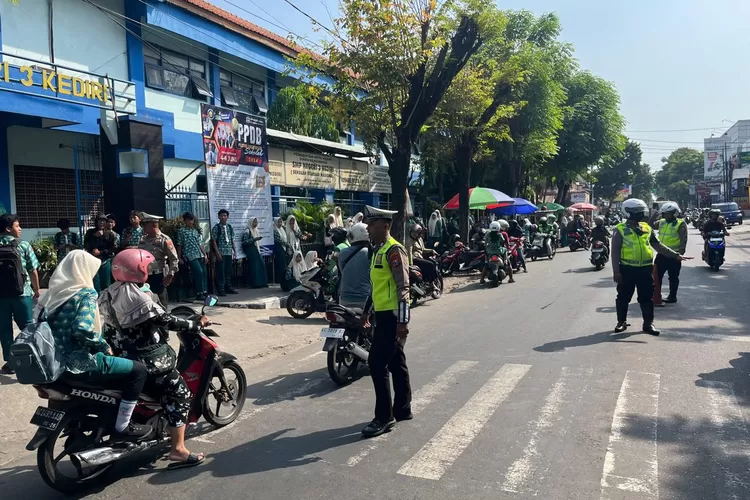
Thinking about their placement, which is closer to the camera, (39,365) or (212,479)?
(39,365)

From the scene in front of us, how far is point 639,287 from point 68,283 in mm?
7190

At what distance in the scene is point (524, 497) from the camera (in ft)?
12.0

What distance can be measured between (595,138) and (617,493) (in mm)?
33215

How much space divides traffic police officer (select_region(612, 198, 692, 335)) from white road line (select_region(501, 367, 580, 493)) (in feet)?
8.82

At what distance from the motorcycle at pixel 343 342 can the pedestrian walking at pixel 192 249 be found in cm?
536

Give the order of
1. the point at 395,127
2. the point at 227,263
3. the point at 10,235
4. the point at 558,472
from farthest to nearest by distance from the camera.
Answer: the point at 395,127 < the point at 227,263 < the point at 10,235 < the point at 558,472

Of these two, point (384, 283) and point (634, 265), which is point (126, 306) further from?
point (634, 265)

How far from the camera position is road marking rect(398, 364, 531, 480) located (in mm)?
4137

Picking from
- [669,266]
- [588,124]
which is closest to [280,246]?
[669,266]

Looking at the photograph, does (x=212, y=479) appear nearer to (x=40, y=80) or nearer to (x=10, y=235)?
(x=10, y=235)

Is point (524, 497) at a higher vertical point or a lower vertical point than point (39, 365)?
lower

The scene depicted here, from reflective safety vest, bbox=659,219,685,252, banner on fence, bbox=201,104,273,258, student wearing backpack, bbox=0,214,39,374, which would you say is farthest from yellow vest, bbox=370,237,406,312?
reflective safety vest, bbox=659,219,685,252

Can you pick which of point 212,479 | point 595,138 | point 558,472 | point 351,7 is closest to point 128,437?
point 212,479

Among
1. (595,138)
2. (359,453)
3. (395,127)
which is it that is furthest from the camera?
(595,138)
